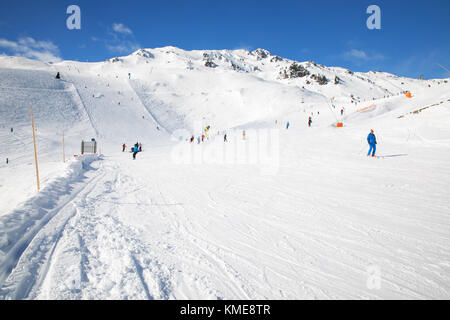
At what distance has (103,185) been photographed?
313 inches

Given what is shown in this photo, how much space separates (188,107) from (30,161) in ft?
149

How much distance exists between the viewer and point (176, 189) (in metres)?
7.51

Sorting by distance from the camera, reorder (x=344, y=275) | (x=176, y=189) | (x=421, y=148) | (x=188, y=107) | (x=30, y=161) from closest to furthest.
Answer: (x=344, y=275)
(x=176, y=189)
(x=421, y=148)
(x=30, y=161)
(x=188, y=107)

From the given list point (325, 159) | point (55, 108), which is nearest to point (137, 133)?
point (55, 108)

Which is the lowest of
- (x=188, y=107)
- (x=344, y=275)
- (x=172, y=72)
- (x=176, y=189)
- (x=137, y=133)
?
(x=344, y=275)

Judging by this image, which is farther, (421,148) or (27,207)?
(421,148)

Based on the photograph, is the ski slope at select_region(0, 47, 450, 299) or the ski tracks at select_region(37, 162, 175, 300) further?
the ski slope at select_region(0, 47, 450, 299)

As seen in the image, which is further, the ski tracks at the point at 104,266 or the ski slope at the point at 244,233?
the ski slope at the point at 244,233

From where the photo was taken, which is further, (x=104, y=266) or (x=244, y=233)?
(x=244, y=233)

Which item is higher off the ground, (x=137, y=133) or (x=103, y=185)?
(x=137, y=133)
